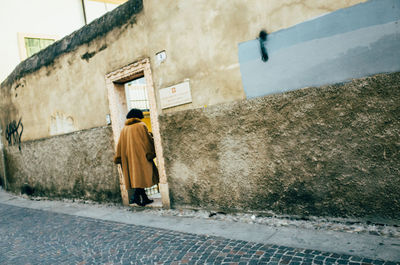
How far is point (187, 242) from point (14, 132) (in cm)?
756

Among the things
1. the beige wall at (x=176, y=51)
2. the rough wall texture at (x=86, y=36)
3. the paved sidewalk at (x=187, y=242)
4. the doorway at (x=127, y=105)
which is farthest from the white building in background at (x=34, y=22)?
the paved sidewalk at (x=187, y=242)

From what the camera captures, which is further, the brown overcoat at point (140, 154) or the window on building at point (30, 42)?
the window on building at point (30, 42)

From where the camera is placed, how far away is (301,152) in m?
3.38

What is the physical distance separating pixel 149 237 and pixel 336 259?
2.16 metres

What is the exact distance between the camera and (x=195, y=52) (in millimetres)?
4254

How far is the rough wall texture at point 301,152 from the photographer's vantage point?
2.90 meters

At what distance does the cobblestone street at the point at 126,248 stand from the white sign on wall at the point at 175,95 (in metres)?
1.88

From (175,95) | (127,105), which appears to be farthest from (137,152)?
(175,95)

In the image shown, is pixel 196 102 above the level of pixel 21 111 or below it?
below

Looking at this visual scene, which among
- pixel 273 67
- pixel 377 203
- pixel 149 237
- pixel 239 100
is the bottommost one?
pixel 149 237

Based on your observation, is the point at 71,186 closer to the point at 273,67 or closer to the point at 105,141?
the point at 105,141

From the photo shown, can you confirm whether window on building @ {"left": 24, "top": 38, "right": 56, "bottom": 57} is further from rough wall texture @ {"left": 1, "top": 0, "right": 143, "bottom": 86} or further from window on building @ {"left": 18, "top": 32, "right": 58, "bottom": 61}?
rough wall texture @ {"left": 1, "top": 0, "right": 143, "bottom": 86}

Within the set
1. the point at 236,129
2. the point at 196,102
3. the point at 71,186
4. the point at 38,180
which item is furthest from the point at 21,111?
the point at 236,129

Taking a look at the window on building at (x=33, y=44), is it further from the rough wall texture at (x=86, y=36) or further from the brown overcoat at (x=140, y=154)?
the brown overcoat at (x=140, y=154)
